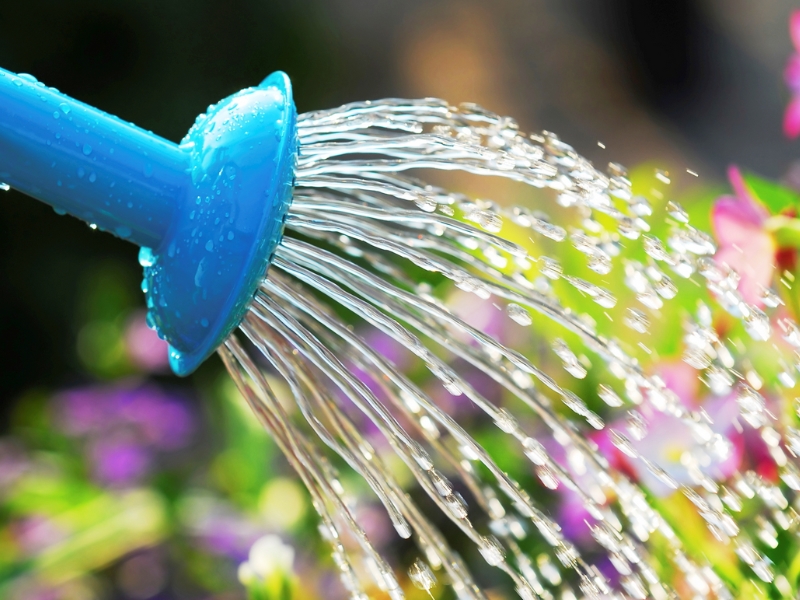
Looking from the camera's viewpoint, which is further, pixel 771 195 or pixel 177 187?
pixel 771 195

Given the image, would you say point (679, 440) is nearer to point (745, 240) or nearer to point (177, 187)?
point (745, 240)

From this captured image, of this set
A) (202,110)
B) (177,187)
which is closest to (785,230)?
(177,187)

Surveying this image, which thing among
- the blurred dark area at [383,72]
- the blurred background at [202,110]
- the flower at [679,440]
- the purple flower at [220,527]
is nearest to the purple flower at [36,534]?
the blurred background at [202,110]

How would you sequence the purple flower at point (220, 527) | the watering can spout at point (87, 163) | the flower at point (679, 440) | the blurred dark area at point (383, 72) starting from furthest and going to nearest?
1. the blurred dark area at point (383, 72)
2. the purple flower at point (220, 527)
3. the flower at point (679, 440)
4. the watering can spout at point (87, 163)

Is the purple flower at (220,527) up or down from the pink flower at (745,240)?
down

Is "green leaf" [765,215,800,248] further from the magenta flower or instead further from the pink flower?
the magenta flower

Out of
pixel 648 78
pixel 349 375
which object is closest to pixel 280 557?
pixel 349 375

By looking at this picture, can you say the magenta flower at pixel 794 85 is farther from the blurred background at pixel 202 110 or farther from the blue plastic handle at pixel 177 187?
the blue plastic handle at pixel 177 187
